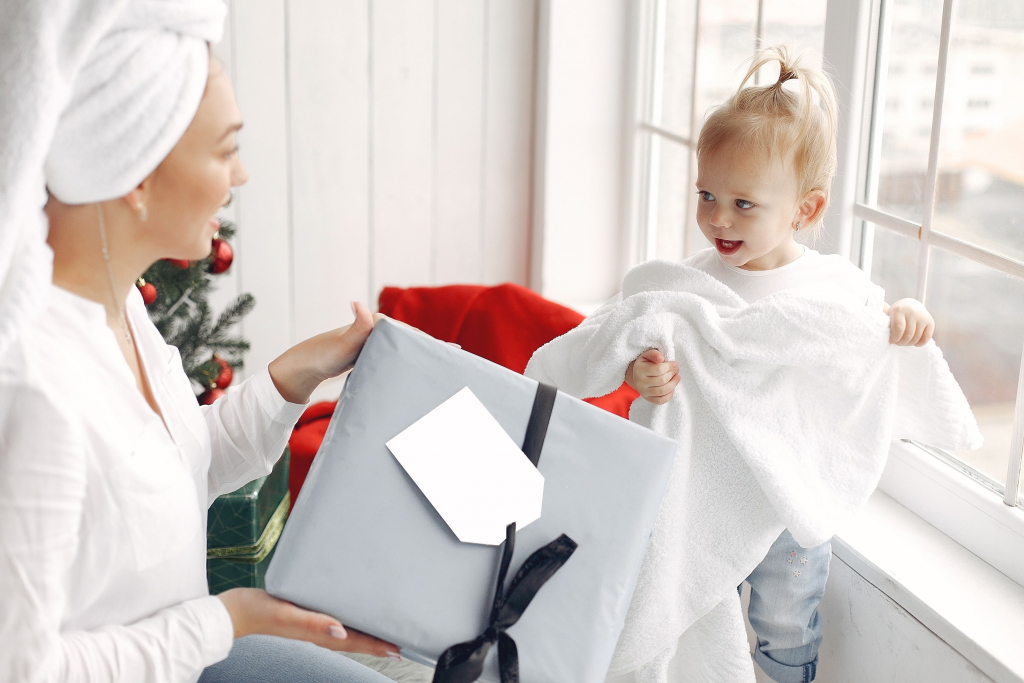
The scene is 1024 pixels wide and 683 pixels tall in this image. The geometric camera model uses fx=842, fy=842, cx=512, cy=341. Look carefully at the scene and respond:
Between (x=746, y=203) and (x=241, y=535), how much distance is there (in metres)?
1.22

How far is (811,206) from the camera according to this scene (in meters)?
1.08

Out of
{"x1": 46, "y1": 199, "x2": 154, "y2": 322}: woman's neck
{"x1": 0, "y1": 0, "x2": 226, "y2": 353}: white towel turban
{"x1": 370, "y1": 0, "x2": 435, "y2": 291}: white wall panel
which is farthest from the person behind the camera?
{"x1": 370, "y1": 0, "x2": 435, "y2": 291}: white wall panel

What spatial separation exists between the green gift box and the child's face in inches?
43.3

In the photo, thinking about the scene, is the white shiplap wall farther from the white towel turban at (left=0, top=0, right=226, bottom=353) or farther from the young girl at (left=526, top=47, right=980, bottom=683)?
the white towel turban at (left=0, top=0, right=226, bottom=353)

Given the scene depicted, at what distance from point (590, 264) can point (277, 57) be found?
99 centimetres

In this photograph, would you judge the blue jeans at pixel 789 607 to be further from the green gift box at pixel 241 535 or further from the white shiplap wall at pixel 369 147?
the white shiplap wall at pixel 369 147

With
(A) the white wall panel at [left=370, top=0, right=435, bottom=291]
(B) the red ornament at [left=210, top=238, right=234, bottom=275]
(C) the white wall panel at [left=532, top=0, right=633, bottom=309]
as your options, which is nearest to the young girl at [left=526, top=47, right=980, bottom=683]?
(B) the red ornament at [left=210, top=238, right=234, bottom=275]

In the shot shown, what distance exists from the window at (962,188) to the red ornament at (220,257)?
1274 millimetres

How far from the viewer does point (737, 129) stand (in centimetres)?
101

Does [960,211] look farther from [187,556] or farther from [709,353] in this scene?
[187,556]

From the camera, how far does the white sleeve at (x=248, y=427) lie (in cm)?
105

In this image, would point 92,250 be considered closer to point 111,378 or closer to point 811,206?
point 111,378

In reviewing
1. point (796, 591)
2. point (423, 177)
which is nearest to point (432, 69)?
point (423, 177)

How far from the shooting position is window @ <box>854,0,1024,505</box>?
3.59 ft
